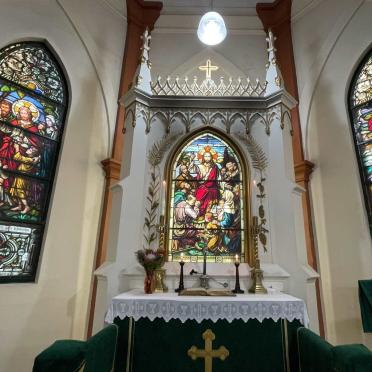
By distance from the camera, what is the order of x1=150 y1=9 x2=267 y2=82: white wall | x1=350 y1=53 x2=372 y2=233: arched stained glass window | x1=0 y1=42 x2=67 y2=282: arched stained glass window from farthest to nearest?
1. x1=150 y1=9 x2=267 y2=82: white wall
2. x1=350 y1=53 x2=372 y2=233: arched stained glass window
3. x1=0 y1=42 x2=67 y2=282: arched stained glass window

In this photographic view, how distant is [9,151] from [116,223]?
6.65ft

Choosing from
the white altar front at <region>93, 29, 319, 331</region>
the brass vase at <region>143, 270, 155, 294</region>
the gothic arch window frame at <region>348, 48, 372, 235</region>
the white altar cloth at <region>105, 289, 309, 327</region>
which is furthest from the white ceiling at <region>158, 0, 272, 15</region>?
the white altar cloth at <region>105, 289, 309, 327</region>

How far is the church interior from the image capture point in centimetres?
308

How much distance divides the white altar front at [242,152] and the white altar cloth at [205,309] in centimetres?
29

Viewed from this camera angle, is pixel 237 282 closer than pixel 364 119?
Yes

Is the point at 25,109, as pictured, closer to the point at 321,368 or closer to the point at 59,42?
the point at 59,42

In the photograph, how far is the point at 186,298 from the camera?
3154 mm

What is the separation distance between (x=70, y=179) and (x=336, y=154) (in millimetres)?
4742

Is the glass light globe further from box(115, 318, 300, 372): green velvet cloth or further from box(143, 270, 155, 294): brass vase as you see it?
box(115, 318, 300, 372): green velvet cloth

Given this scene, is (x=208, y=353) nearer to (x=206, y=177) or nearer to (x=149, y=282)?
(x=149, y=282)

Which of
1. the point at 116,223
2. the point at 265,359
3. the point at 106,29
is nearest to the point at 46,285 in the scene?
the point at 116,223

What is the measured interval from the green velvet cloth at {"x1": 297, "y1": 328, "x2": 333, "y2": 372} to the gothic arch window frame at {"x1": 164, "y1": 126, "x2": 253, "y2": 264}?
54.5 inches

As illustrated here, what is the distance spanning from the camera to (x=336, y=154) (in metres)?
4.89

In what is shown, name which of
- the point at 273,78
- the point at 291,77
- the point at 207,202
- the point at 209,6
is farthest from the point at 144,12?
the point at 207,202
